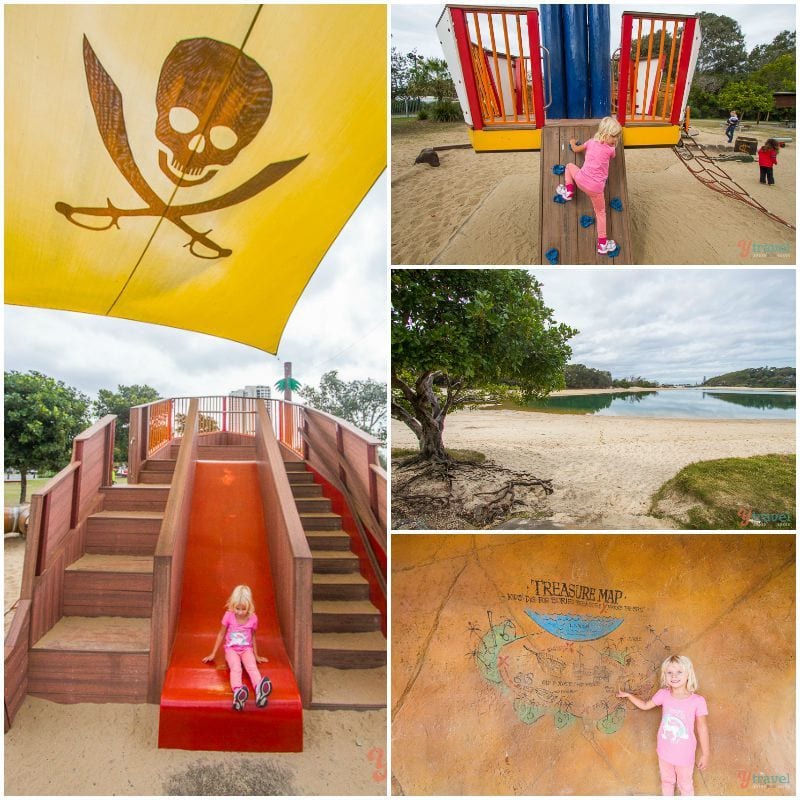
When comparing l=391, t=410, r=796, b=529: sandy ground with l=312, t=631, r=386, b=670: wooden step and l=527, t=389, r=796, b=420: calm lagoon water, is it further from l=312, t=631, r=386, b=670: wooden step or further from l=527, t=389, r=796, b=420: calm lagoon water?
l=312, t=631, r=386, b=670: wooden step

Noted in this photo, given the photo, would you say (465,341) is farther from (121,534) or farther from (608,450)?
(121,534)

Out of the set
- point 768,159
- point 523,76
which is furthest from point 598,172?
point 768,159

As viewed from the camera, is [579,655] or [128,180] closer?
[128,180]

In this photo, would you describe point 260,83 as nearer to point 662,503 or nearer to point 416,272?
point 416,272

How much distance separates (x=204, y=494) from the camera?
4957 mm

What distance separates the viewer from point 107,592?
3.65 m

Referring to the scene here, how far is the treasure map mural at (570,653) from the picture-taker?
10.7 ft

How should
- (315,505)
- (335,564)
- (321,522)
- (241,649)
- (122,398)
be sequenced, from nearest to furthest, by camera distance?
(241,649)
(335,564)
(321,522)
(315,505)
(122,398)

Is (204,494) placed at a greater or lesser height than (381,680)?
greater

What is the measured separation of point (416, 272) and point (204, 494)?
290cm

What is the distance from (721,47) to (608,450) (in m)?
2.06

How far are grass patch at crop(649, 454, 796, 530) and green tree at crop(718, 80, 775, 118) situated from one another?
178cm

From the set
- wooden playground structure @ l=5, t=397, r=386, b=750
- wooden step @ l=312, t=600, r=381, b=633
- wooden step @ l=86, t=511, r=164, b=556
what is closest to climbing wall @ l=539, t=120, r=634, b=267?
wooden playground structure @ l=5, t=397, r=386, b=750

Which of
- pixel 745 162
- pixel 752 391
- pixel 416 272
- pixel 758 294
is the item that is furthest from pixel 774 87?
pixel 416 272
